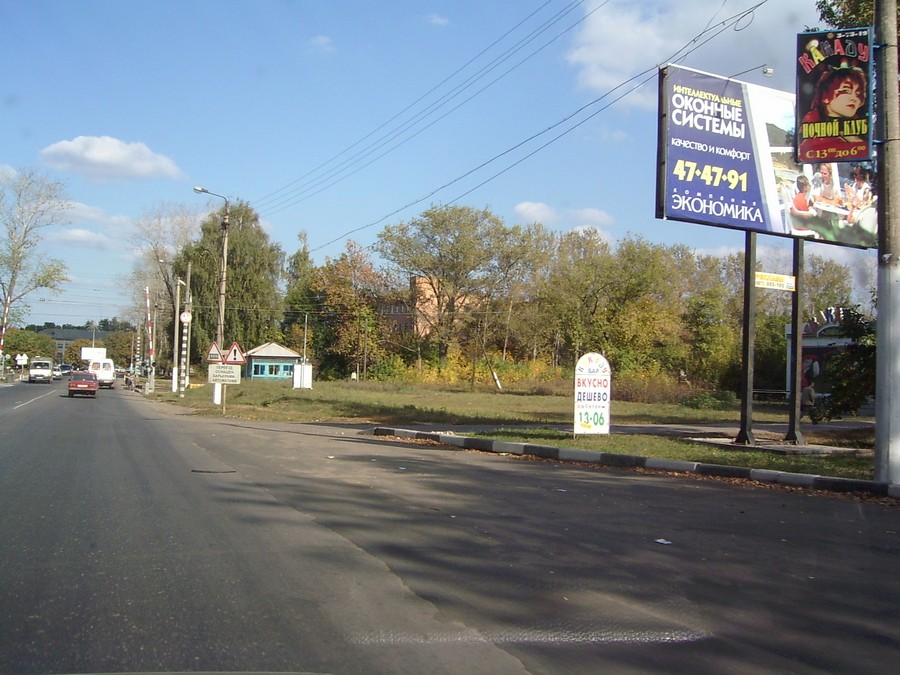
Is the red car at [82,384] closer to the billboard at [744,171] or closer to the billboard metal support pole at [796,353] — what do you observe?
the billboard at [744,171]

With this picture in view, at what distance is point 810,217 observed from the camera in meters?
16.6

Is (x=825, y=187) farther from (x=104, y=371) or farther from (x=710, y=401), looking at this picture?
(x=104, y=371)

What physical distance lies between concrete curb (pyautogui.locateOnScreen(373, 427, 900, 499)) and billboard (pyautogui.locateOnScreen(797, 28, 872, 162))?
16.5ft

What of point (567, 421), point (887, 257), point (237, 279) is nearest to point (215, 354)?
point (567, 421)

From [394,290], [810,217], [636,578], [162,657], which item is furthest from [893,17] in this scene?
[394,290]

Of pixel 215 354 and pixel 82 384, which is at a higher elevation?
pixel 215 354

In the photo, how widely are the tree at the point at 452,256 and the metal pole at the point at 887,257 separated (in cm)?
4999

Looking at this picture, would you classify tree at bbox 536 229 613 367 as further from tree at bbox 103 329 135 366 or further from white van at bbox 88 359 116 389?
tree at bbox 103 329 135 366

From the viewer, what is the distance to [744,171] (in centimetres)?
1591

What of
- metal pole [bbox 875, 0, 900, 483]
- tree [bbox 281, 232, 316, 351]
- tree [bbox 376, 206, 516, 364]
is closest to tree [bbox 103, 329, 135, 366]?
tree [bbox 281, 232, 316, 351]

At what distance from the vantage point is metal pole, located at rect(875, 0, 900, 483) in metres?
11.1

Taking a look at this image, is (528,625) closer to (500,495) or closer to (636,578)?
(636,578)

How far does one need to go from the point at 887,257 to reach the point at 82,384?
40.9m

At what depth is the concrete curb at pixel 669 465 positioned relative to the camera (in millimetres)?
10875
